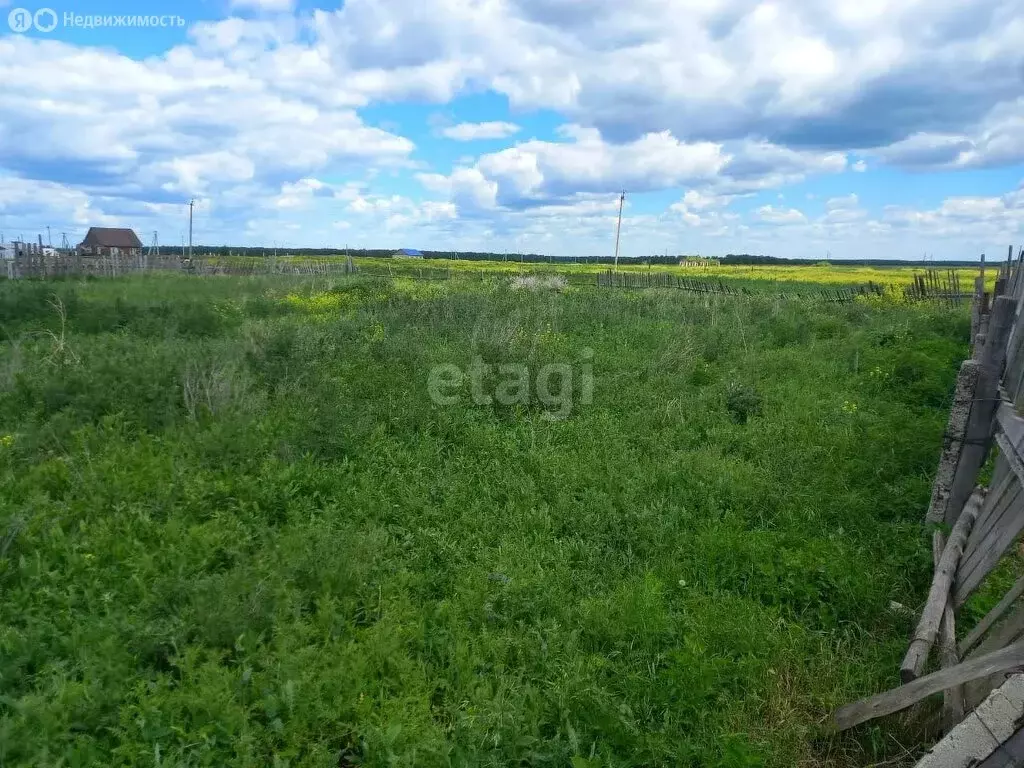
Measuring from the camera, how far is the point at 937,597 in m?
3.12

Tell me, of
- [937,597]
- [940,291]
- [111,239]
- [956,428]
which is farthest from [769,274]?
[111,239]

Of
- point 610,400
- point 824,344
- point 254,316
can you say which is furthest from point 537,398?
point 254,316

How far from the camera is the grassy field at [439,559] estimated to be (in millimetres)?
2715

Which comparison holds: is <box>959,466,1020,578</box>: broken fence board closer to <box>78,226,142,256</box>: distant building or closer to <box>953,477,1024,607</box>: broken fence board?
<box>953,477,1024,607</box>: broken fence board

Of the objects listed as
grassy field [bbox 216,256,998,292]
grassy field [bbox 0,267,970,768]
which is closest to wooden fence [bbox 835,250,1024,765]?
grassy field [bbox 0,267,970,768]

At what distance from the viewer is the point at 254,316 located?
13844 mm

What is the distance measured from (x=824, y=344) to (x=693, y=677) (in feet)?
32.1

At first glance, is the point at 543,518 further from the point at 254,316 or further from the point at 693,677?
the point at 254,316

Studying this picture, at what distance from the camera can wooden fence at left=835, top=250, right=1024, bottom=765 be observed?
234 centimetres

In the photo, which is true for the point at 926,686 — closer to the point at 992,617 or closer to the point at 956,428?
the point at 992,617

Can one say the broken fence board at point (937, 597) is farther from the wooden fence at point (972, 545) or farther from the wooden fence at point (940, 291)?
the wooden fence at point (940, 291)

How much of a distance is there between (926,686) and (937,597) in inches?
35.4

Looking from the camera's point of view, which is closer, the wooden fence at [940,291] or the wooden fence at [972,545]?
the wooden fence at [972,545]

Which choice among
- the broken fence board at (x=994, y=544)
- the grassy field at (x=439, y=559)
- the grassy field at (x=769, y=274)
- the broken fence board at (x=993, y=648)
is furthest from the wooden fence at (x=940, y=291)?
the broken fence board at (x=993, y=648)
